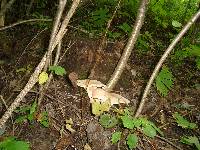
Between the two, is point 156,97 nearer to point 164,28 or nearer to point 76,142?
point 76,142

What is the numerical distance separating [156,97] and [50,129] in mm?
1296

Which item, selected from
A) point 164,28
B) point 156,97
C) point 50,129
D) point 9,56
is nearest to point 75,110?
point 50,129

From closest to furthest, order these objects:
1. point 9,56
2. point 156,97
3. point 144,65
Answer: point 156,97
point 144,65
point 9,56

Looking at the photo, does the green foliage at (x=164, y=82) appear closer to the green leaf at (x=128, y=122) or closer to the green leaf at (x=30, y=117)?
the green leaf at (x=128, y=122)

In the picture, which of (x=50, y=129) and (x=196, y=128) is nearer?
(x=50, y=129)

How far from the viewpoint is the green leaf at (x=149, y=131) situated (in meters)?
2.97

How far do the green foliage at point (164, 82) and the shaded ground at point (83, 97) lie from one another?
10cm

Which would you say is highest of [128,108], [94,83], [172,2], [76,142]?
[172,2]

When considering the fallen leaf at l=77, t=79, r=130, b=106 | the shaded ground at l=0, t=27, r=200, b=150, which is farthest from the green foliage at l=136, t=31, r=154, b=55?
the fallen leaf at l=77, t=79, r=130, b=106

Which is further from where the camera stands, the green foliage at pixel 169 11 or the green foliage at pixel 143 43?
the green foliage at pixel 169 11

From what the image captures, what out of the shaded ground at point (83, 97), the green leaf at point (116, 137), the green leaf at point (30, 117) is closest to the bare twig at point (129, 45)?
the shaded ground at point (83, 97)

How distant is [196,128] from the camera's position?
3344mm

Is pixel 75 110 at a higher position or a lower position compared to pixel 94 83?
lower

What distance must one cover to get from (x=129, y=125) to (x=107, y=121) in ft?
0.81
